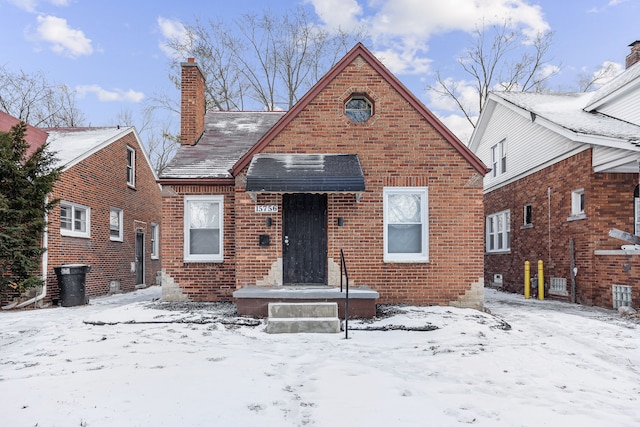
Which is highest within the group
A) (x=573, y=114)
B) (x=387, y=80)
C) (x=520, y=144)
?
(x=573, y=114)

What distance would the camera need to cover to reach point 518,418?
404 centimetres

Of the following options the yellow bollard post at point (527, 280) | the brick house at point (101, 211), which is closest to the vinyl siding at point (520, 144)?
the yellow bollard post at point (527, 280)

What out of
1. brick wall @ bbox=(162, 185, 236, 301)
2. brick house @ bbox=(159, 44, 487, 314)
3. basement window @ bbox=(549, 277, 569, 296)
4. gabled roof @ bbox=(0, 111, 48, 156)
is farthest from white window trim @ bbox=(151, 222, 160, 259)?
basement window @ bbox=(549, 277, 569, 296)

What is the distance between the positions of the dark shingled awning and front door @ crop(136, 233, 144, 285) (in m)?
10.0

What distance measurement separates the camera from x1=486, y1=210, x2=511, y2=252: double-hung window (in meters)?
16.7

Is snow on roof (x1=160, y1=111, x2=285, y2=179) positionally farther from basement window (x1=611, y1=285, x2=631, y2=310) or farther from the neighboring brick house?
basement window (x1=611, y1=285, x2=631, y2=310)

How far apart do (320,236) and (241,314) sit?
8.13 feet

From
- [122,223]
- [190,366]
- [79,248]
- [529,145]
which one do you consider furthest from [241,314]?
[529,145]

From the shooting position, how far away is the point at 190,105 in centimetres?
1231

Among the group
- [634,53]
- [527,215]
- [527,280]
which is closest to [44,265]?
[527,280]

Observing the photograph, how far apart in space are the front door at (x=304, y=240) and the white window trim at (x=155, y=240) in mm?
11183

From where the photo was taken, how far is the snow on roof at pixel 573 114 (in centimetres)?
1129

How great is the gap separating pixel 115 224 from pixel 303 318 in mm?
10631

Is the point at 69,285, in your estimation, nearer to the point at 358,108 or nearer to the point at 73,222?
the point at 73,222
